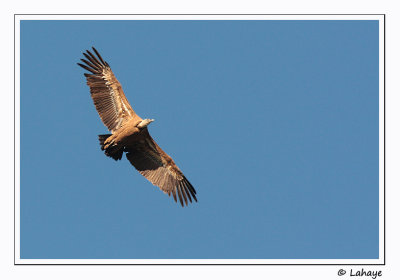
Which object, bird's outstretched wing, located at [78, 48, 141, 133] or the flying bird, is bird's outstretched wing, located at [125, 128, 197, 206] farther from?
bird's outstretched wing, located at [78, 48, 141, 133]

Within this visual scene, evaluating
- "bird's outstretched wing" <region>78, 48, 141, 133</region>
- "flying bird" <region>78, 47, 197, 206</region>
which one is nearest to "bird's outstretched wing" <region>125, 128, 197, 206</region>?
"flying bird" <region>78, 47, 197, 206</region>

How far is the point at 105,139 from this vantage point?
16.8m

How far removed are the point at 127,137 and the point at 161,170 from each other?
1.80m

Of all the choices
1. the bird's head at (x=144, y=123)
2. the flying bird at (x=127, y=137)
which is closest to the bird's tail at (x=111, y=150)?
the flying bird at (x=127, y=137)

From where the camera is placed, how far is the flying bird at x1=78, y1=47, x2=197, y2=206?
660 inches

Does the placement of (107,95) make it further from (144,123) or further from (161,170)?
(161,170)

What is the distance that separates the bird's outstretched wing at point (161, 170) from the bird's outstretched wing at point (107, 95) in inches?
40.2

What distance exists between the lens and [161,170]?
18016 millimetres

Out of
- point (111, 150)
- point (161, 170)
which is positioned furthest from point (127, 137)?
point (161, 170)
